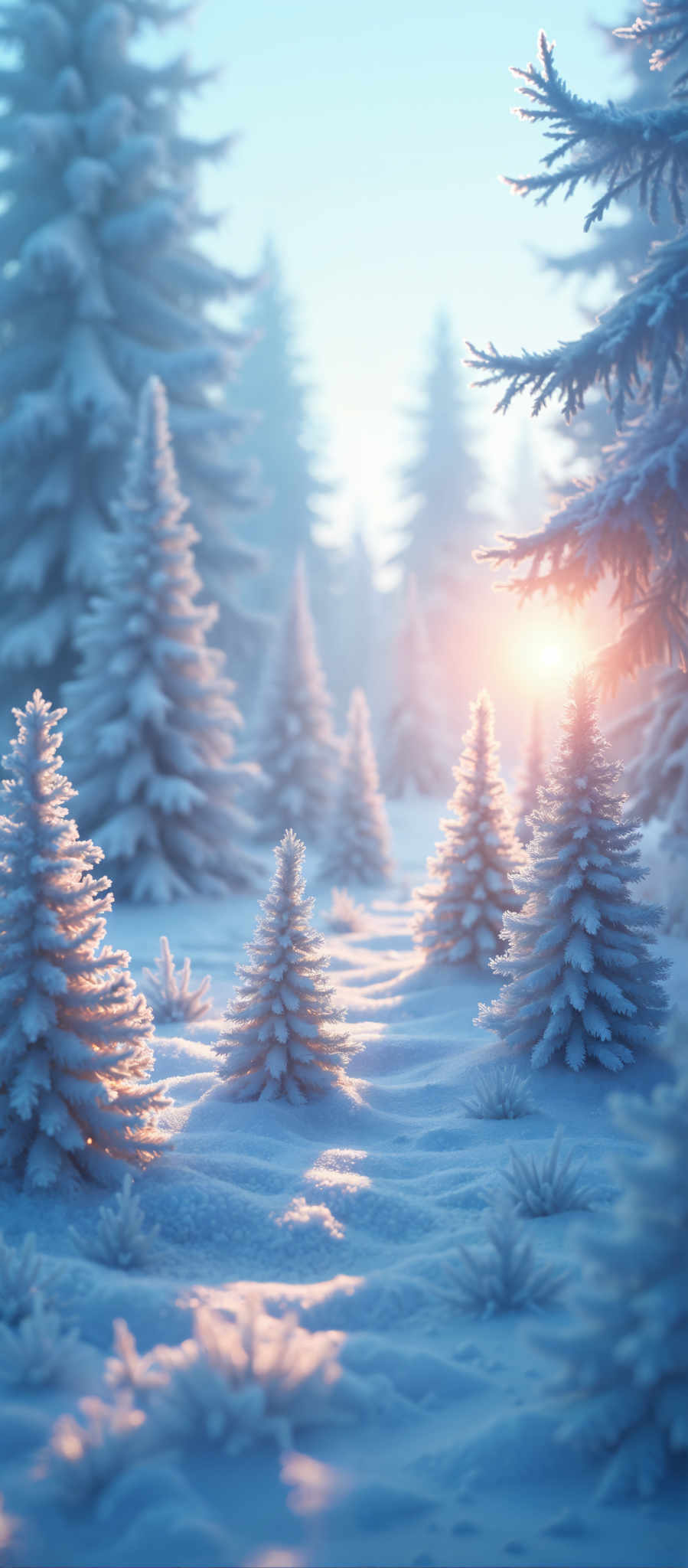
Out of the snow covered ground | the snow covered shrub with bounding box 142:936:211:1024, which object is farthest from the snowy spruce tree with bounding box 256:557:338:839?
the snow covered ground

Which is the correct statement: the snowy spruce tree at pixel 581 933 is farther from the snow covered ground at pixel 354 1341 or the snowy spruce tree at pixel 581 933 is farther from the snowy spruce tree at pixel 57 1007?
the snowy spruce tree at pixel 57 1007

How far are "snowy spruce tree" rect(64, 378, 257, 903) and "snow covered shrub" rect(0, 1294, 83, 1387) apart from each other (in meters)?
7.86

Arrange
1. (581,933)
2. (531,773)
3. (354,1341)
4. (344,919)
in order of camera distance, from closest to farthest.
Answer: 1. (354,1341)
2. (581,933)
3. (344,919)
4. (531,773)

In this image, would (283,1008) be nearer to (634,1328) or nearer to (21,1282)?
(21,1282)

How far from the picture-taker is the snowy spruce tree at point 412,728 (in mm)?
23906

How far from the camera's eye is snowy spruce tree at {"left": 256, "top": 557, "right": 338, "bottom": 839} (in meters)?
17.1

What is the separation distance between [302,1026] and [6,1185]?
160 cm

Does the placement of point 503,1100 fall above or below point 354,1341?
above

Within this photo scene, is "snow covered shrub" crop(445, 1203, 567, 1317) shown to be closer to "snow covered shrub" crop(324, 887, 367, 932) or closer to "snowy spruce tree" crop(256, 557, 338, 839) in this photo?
"snow covered shrub" crop(324, 887, 367, 932)

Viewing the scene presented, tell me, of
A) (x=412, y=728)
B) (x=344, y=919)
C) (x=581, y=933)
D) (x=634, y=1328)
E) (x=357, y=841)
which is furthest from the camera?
(x=412, y=728)

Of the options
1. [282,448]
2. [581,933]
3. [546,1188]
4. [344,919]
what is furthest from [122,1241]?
[282,448]

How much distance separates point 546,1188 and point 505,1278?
2.15 feet

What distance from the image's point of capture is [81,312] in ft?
49.2

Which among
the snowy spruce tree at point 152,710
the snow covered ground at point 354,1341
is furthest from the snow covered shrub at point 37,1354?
the snowy spruce tree at point 152,710
